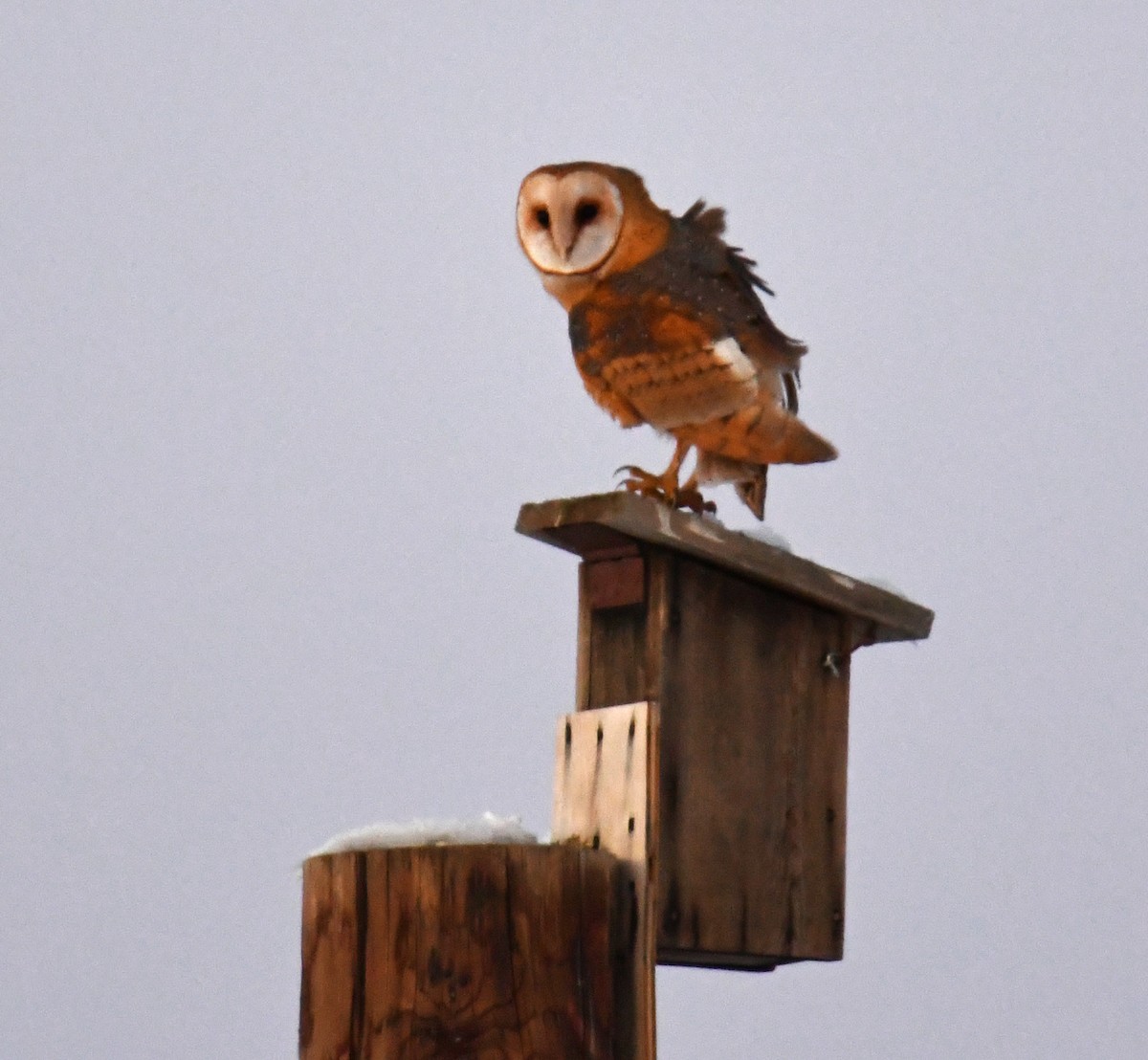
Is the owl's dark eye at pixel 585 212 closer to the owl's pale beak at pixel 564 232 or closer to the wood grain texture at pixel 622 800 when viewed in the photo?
the owl's pale beak at pixel 564 232

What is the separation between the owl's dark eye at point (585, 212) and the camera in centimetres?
423

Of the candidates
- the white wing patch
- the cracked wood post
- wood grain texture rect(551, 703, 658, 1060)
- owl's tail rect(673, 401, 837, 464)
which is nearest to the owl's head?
the white wing patch

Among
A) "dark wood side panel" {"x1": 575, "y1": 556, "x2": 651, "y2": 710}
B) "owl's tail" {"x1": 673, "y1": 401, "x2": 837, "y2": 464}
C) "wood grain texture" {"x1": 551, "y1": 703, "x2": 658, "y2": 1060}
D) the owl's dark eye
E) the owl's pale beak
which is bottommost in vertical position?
"wood grain texture" {"x1": 551, "y1": 703, "x2": 658, "y2": 1060}

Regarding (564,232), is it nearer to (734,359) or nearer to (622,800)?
(734,359)

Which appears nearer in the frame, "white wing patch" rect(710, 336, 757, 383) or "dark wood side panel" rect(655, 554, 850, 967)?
"dark wood side panel" rect(655, 554, 850, 967)

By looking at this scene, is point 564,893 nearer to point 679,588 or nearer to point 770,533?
point 679,588

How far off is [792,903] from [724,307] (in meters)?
1.16

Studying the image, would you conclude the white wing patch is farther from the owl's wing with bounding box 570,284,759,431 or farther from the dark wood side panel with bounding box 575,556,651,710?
the dark wood side panel with bounding box 575,556,651,710

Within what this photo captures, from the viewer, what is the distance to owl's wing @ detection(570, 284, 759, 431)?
13.1 ft

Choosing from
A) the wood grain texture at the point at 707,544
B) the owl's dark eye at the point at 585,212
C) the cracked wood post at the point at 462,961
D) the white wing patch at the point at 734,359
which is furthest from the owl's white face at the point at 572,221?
the cracked wood post at the point at 462,961

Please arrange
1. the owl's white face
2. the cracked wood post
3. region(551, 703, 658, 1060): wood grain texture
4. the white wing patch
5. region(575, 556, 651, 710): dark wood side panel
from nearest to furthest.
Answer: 1. the cracked wood post
2. region(551, 703, 658, 1060): wood grain texture
3. region(575, 556, 651, 710): dark wood side panel
4. the white wing patch
5. the owl's white face

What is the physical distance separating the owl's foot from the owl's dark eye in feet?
1.66

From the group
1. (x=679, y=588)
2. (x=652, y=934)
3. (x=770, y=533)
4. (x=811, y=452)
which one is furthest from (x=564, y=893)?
(x=811, y=452)

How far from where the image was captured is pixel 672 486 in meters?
4.06
